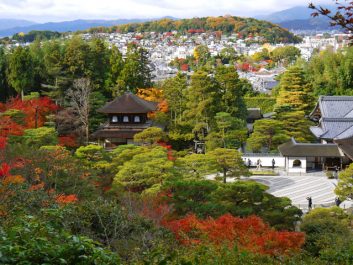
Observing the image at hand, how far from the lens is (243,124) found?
88.3ft

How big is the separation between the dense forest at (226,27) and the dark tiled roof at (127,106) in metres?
107

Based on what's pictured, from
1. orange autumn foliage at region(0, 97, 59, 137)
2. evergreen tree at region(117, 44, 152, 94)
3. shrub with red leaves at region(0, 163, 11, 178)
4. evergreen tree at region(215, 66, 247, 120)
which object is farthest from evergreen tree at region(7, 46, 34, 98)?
shrub with red leaves at region(0, 163, 11, 178)

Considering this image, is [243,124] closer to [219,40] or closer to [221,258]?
[221,258]

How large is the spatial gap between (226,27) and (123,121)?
128m

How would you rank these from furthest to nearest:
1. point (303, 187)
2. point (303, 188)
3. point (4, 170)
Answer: point (303, 187), point (303, 188), point (4, 170)

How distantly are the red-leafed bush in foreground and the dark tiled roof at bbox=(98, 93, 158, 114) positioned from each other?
15.3 m

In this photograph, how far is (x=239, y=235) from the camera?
408 inches

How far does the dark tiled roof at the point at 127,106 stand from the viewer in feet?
87.0

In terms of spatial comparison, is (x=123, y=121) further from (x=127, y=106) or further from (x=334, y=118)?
(x=334, y=118)

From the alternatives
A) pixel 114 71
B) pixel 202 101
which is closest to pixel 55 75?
pixel 114 71

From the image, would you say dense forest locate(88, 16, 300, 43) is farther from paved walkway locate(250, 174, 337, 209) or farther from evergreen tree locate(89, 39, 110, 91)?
paved walkway locate(250, 174, 337, 209)

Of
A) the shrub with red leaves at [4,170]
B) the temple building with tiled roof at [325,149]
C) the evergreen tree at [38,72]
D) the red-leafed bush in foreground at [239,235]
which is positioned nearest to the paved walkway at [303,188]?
the temple building with tiled roof at [325,149]

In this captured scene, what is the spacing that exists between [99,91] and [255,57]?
228 ft

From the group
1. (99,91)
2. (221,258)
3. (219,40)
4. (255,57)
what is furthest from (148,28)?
(221,258)
